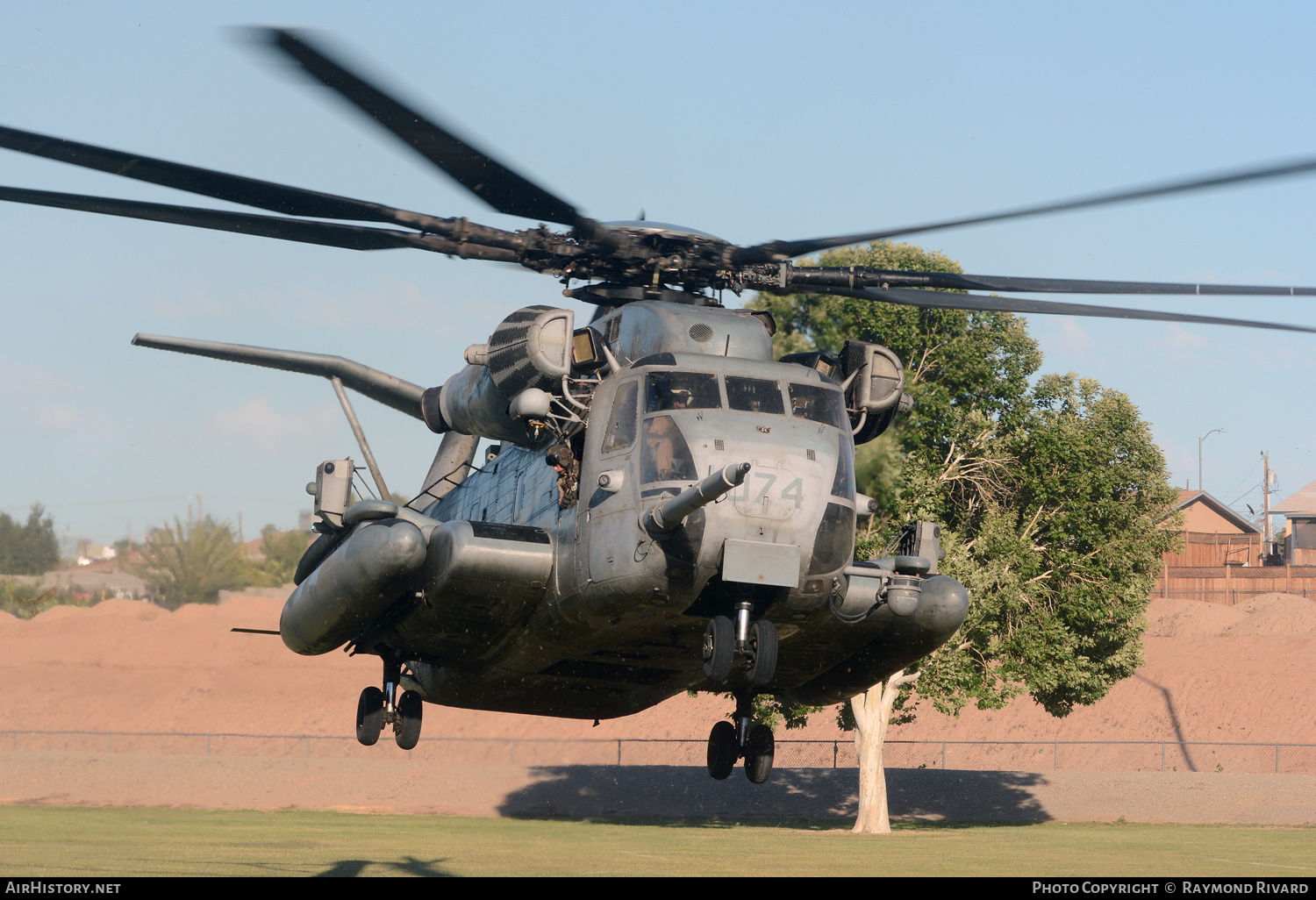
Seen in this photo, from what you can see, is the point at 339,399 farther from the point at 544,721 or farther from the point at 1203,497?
the point at 1203,497

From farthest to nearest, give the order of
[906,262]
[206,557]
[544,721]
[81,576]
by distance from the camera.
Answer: [81,576] → [206,557] → [544,721] → [906,262]

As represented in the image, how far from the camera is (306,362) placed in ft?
70.2

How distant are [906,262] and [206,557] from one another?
67953 millimetres

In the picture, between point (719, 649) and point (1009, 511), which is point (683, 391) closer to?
point (719, 649)

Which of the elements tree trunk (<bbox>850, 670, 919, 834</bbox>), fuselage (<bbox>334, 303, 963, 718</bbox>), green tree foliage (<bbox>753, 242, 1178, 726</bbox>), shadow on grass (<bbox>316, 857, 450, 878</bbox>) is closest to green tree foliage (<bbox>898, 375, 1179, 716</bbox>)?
green tree foliage (<bbox>753, 242, 1178, 726</bbox>)

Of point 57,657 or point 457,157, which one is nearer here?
point 457,157

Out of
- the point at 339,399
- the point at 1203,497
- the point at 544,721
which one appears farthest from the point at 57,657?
the point at 1203,497

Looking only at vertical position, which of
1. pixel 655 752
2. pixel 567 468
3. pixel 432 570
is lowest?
pixel 655 752

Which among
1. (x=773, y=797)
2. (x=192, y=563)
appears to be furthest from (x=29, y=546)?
(x=773, y=797)

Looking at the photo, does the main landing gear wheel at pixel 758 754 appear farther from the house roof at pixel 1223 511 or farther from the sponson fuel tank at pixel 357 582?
the house roof at pixel 1223 511

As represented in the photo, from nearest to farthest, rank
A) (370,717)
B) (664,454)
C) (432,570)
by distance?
(664,454) < (432,570) < (370,717)

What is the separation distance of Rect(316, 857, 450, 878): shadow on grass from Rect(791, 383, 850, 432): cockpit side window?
1563cm

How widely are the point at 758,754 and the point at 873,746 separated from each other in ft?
79.5

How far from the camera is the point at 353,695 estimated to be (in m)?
Answer: 73.1
